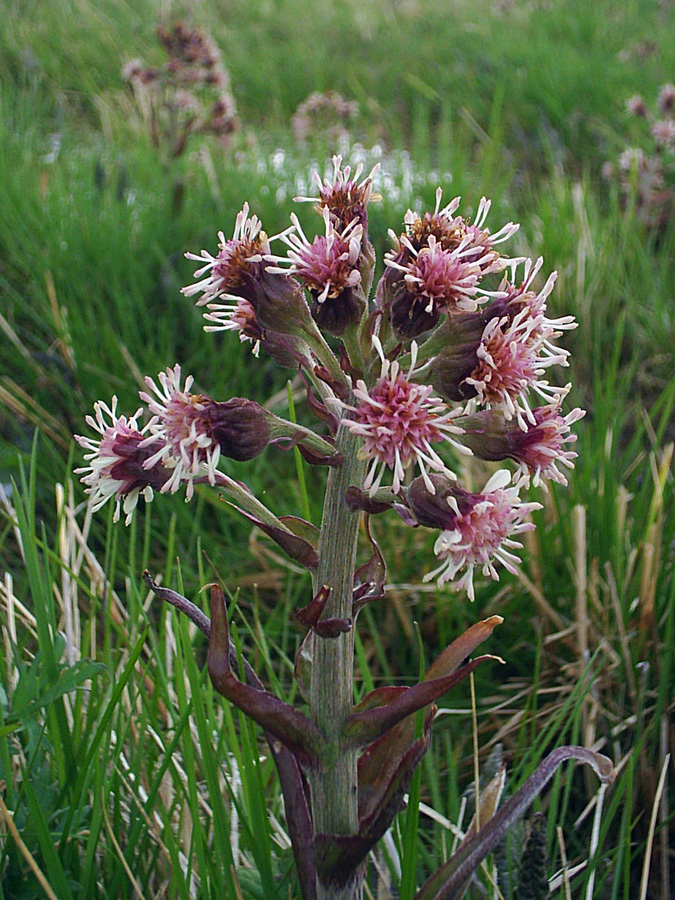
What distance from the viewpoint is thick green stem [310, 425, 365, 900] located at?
3.36ft

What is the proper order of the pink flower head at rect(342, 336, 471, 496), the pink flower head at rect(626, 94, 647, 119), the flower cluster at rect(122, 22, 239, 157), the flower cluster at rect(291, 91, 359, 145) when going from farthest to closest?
the flower cluster at rect(291, 91, 359, 145)
the pink flower head at rect(626, 94, 647, 119)
the flower cluster at rect(122, 22, 239, 157)
the pink flower head at rect(342, 336, 471, 496)

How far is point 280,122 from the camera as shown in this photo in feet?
18.6

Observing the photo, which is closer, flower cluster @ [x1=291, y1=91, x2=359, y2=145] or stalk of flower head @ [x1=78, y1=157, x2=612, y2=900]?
stalk of flower head @ [x1=78, y1=157, x2=612, y2=900]

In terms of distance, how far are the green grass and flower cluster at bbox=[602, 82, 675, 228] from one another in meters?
0.17

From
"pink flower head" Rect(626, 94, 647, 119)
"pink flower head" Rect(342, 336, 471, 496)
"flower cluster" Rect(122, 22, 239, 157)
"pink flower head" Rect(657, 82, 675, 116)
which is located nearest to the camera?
"pink flower head" Rect(342, 336, 471, 496)

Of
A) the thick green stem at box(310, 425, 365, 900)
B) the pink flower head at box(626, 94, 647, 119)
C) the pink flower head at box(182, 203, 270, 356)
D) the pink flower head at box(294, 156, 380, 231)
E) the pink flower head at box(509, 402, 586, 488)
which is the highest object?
the pink flower head at box(626, 94, 647, 119)

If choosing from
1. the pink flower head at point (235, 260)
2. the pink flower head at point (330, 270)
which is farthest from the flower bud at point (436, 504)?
the pink flower head at point (235, 260)

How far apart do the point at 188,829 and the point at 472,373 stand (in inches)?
32.7

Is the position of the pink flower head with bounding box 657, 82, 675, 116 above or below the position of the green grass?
above

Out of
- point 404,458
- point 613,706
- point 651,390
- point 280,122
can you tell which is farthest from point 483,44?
point 404,458

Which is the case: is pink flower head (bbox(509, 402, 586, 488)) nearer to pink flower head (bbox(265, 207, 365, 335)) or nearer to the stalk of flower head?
the stalk of flower head

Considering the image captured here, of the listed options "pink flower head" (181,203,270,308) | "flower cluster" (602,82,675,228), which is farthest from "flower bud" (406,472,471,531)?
"flower cluster" (602,82,675,228)

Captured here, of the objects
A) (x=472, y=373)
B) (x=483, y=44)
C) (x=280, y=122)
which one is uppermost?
(x=483, y=44)

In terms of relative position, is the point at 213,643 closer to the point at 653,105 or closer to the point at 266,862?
the point at 266,862
